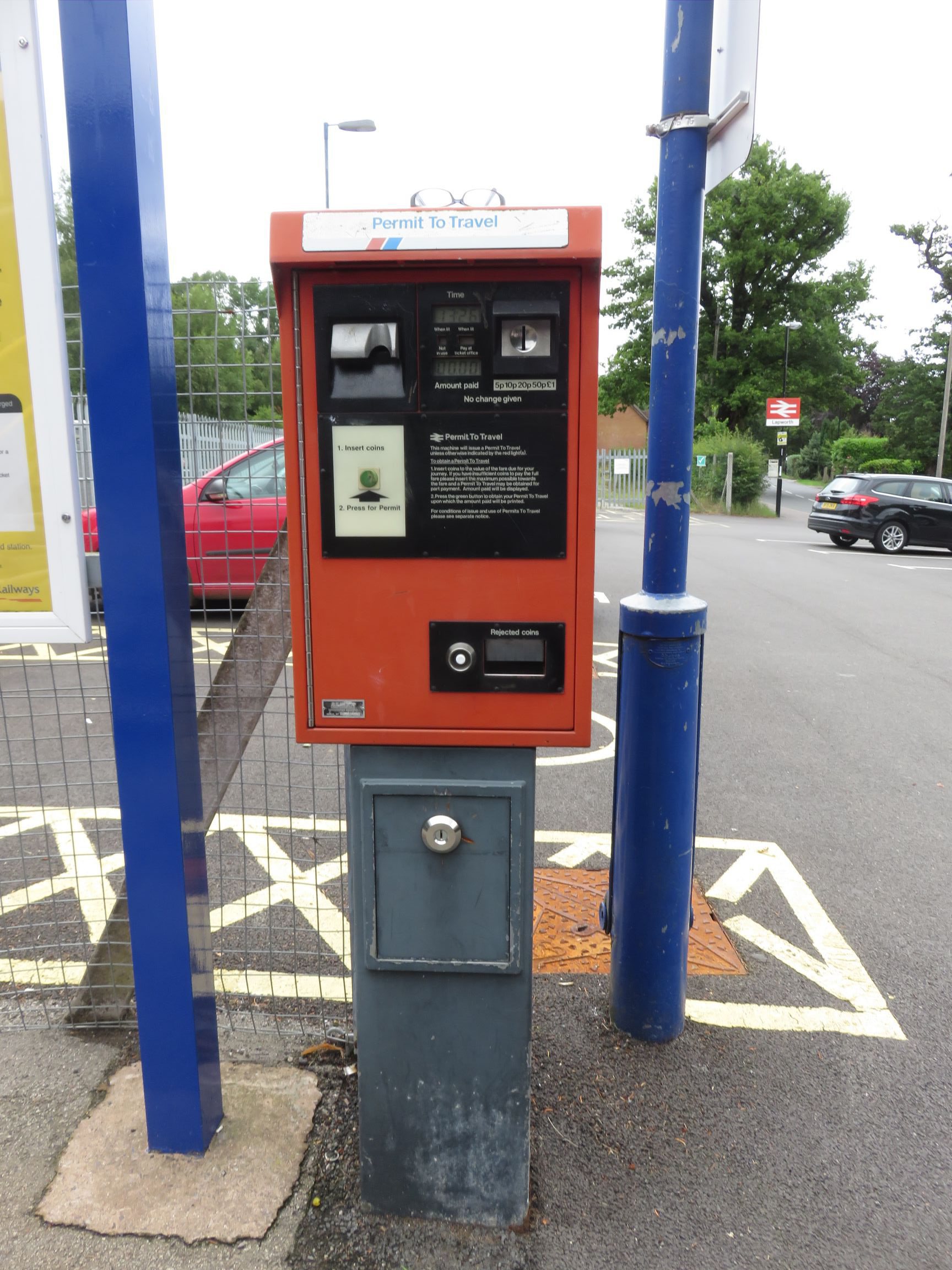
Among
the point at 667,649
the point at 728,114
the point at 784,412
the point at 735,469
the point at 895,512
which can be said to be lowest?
the point at 895,512

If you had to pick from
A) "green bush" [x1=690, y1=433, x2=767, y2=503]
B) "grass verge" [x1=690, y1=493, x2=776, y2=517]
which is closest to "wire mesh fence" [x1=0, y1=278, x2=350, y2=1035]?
"grass verge" [x1=690, y1=493, x2=776, y2=517]

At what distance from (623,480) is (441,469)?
32.0 m

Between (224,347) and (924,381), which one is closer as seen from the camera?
(224,347)

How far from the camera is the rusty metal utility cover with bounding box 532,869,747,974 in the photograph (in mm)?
2926

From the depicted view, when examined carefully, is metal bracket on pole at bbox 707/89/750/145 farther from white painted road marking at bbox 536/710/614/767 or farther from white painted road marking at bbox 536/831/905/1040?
white painted road marking at bbox 536/710/614/767

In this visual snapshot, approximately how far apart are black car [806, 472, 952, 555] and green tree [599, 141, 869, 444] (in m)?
20.2

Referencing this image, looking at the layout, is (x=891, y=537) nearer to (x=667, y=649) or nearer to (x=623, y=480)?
(x=667, y=649)

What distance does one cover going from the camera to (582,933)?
3.10 meters

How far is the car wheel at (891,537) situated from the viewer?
16.1m

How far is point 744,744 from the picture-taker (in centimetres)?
534

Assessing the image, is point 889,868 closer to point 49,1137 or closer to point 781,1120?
point 781,1120

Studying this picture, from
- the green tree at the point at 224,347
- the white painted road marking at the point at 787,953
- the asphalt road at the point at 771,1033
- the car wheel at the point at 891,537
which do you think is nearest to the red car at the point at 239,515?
the green tree at the point at 224,347

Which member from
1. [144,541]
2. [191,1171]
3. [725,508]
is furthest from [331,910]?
[725,508]

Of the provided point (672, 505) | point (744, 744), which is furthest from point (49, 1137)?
point (744, 744)
